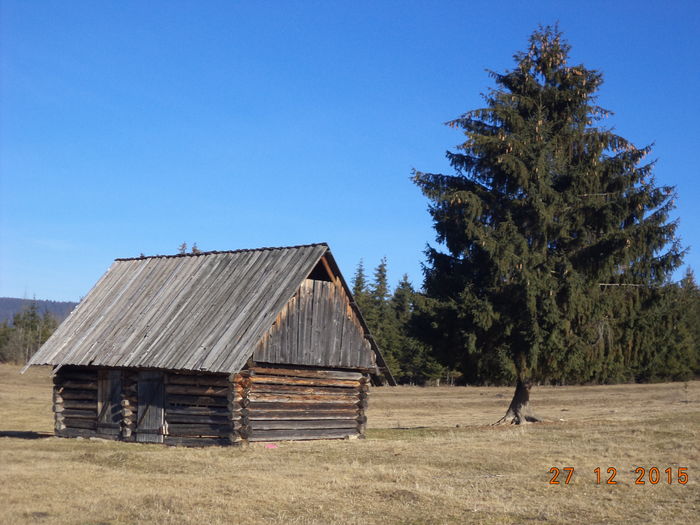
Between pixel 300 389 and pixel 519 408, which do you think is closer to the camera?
pixel 300 389

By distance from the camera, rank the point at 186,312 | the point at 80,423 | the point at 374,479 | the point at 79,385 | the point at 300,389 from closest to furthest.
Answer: the point at 374,479
the point at 300,389
the point at 186,312
the point at 80,423
the point at 79,385

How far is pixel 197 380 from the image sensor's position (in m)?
24.4

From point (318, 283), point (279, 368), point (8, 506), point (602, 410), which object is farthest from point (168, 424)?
point (602, 410)

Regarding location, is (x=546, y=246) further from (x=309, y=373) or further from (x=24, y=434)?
(x=24, y=434)

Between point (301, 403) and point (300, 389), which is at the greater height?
point (300, 389)

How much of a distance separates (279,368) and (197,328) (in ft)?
9.70

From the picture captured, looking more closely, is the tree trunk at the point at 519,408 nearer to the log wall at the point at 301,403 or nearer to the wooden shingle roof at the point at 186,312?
the log wall at the point at 301,403

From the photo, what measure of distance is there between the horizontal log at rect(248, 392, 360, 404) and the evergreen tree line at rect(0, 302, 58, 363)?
87.1m

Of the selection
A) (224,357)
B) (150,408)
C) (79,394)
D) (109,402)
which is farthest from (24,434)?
(224,357)

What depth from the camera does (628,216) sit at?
29.9 metres

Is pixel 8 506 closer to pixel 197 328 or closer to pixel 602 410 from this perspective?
pixel 197 328

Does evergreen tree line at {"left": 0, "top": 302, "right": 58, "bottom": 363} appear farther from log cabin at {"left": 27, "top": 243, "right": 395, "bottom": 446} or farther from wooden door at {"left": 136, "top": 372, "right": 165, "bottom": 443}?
wooden door at {"left": 136, "top": 372, "right": 165, "bottom": 443}

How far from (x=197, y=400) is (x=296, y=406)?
10.6 ft
